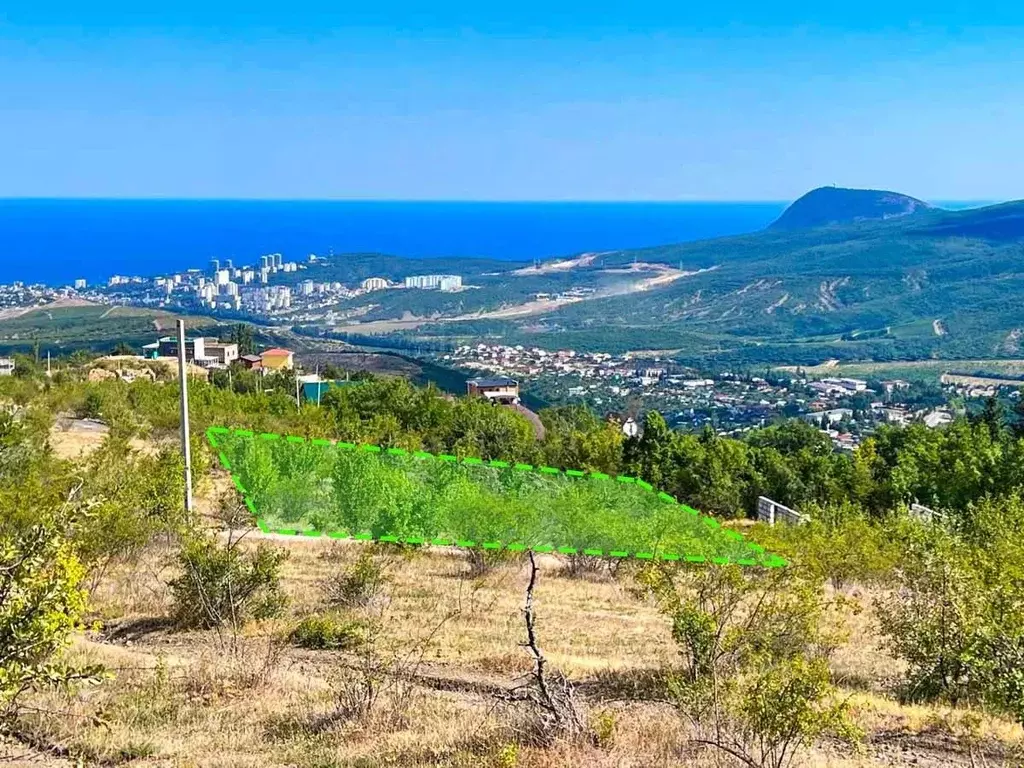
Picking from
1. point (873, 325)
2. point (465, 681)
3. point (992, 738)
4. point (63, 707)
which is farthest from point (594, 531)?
point (873, 325)

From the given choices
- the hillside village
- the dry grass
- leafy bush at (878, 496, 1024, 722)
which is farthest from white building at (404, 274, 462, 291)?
leafy bush at (878, 496, 1024, 722)

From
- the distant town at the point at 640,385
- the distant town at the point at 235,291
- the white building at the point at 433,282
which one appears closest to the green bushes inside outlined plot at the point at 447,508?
the distant town at the point at 640,385

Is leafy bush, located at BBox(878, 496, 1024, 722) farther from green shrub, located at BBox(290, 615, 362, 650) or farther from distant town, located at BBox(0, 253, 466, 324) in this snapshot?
distant town, located at BBox(0, 253, 466, 324)

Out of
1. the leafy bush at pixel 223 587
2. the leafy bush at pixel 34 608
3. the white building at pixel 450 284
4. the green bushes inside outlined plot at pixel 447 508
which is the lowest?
the green bushes inside outlined plot at pixel 447 508

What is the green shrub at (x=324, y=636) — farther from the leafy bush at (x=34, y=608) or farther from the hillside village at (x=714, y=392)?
the hillside village at (x=714, y=392)

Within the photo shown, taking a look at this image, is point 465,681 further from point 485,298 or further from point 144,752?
point 485,298

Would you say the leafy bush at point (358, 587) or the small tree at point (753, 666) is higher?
the small tree at point (753, 666)
